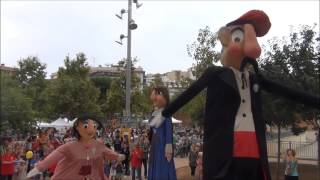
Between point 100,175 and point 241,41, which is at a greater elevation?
point 241,41

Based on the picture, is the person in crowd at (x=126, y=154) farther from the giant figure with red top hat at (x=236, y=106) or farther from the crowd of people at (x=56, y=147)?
the giant figure with red top hat at (x=236, y=106)

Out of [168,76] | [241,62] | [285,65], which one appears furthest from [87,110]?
[168,76]

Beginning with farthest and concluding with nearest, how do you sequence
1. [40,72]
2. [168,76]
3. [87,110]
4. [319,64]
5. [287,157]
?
[168,76] → [40,72] → [87,110] → [319,64] → [287,157]

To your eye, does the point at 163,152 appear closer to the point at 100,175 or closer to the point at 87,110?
the point at 100,175

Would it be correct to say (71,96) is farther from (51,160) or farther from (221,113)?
(221,113)

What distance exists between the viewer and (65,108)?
39.0 m

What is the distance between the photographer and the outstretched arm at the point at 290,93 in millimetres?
5785

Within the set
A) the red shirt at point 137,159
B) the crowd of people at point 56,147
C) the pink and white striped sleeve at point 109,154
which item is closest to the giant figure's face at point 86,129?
the pink and white striped sleeve at point 109,154

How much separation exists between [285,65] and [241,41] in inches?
544

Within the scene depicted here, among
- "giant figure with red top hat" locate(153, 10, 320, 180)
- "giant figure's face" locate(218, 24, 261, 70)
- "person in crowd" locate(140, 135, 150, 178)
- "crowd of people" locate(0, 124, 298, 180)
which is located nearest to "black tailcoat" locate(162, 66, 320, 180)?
"giant figure with red top hat" locate(153, 10, 320, 180)

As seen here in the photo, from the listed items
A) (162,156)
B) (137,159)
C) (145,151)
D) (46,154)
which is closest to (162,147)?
(162,156)

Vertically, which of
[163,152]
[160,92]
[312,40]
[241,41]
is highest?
[312,40]

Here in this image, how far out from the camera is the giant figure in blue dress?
8.03m

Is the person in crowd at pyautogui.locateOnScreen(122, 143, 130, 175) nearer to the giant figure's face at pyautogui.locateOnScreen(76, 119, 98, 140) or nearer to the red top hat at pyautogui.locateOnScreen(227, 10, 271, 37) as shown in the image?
the giant figure's face at pyautogui.locateOnScreen(76, 119, 98, 140)
